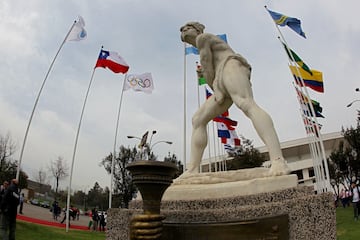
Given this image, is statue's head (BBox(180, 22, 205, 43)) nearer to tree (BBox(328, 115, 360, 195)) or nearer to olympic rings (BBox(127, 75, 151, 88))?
olympic rings (BBox(127, 75, 151, 88))

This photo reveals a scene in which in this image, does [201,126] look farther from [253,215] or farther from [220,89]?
[253,215]

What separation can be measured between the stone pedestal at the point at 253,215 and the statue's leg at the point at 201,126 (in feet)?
3.35

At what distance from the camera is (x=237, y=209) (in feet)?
12.1

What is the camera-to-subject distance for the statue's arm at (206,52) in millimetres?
5059

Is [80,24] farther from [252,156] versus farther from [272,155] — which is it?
[252,156]

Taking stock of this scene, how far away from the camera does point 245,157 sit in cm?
2872

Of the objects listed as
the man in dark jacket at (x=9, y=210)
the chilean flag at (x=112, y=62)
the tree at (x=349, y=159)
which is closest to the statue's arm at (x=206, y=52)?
the man in dark jacket at (x=9, y=210)

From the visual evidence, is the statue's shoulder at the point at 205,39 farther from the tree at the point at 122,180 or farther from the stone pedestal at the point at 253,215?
the tree at the point at 122,180

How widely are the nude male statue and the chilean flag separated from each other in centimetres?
1224

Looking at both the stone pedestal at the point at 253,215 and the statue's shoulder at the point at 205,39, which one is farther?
the statue's shoulder at the point at 205,39

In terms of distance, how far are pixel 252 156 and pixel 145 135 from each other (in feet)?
32.0

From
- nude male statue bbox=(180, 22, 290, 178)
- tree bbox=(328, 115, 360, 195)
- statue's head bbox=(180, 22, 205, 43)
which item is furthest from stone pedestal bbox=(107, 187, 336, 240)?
tree bbox=(328, 115, 360, 195)

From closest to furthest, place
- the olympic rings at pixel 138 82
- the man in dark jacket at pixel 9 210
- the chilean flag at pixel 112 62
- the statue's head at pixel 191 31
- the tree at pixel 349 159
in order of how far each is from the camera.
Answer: the statue's head at pixel 191 31 < the man in dark jacket at pixel 9 210 < the chilean flag at pixel 112 62 < the olympic rings at pixel 138 82 < the tree at pixel 349 159

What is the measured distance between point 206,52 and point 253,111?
1.25 m
